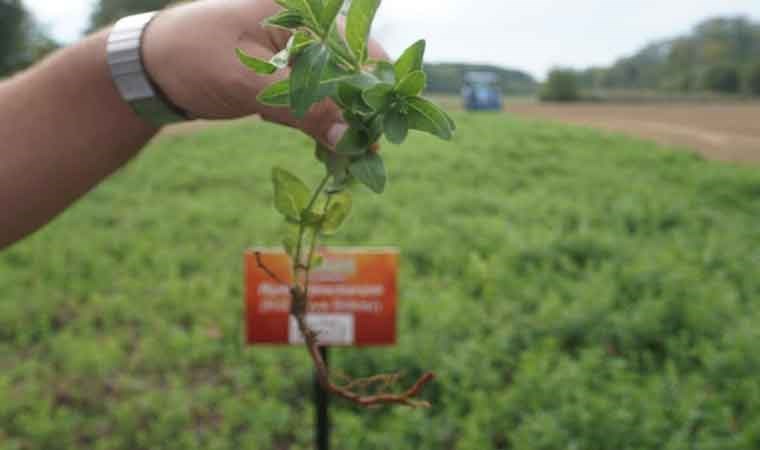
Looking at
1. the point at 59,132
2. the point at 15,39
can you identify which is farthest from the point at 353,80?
the point at 15,39

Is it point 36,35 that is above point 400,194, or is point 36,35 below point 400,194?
above

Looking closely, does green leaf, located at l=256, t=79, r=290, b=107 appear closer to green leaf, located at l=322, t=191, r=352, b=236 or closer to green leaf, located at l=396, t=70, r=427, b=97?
green leaf, located at l=396, t=70, r=427, b=97

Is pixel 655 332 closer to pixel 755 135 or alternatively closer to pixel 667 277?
pixel 667 277

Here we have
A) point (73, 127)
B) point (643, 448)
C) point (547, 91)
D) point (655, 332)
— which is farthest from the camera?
point (547, 91)

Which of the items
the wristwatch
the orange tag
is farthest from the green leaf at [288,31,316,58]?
the orange tag

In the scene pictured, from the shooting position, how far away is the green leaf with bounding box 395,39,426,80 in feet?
1.38

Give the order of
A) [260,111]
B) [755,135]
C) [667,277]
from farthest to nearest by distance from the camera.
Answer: [755,135], [667,277], [260,111]

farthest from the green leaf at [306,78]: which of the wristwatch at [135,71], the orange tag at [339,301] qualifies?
the orange tag at [339,301]

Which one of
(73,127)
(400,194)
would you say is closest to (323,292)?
(73,127)

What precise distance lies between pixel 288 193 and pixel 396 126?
180 mm

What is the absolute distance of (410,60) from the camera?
16.7 inches

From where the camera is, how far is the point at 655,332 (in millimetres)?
2406

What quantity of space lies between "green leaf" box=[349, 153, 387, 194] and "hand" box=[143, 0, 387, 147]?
0.24 meters

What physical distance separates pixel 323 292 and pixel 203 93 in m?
0.52
